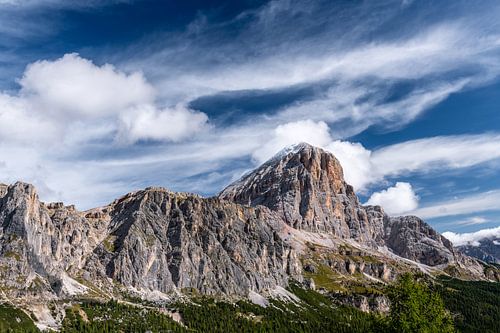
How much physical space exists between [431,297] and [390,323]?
29.8 ft

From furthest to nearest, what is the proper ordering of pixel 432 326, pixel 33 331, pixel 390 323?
1. pixel 33 331
2. pixel 390 323
3. pixel 432 326

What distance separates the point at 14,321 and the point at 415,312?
173613 mm

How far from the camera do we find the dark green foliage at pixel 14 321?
590 feet

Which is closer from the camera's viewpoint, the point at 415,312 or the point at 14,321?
the point at 415,312

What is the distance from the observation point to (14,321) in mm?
189000

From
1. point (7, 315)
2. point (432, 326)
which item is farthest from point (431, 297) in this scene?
point (7, 315)

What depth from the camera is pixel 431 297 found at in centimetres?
8212

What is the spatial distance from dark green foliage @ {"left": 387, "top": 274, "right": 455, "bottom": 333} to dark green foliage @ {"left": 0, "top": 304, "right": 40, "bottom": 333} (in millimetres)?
155353

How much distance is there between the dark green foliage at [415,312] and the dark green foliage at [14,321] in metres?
155

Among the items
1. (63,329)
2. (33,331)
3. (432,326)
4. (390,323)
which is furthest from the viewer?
(63,329)

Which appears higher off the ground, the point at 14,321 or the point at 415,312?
the point at 415,312

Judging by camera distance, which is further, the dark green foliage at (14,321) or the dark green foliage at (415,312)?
the dark green foliage at (14,321)

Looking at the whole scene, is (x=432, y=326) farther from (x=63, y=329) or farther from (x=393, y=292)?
(x=63, y=329)

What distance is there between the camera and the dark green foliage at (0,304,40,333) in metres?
180
